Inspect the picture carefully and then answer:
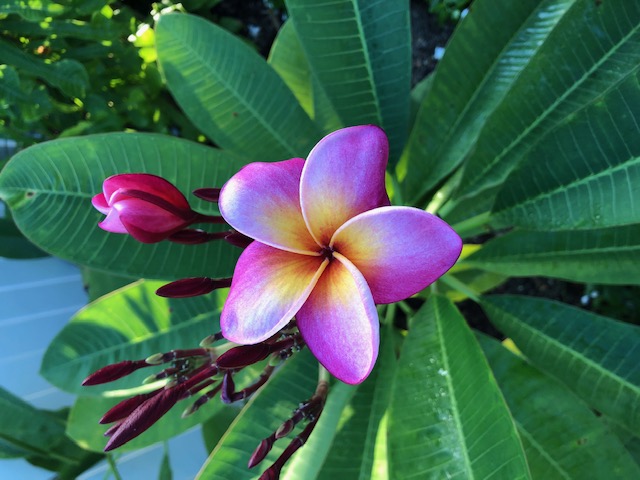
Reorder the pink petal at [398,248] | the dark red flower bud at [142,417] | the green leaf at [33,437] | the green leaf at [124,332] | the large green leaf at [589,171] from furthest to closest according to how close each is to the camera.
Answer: the green leaf at [33,437]
the green leaf at [124,332]
the large green leaf at [589,171]
the dark red flower bud at [142,417]
the pink petal at [398,248]

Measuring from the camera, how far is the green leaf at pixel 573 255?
930 mm

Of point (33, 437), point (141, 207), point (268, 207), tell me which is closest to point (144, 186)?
point (141, 207)

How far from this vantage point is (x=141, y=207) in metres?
0.58

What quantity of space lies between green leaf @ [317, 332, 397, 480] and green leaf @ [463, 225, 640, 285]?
0.97ft

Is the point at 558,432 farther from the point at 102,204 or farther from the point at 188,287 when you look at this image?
the point at 102,204

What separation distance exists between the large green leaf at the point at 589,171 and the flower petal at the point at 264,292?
43 centimetres

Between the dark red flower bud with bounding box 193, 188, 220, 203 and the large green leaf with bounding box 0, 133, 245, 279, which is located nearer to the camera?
the dark red flower bud with bounding box 193, 188, 220, 203

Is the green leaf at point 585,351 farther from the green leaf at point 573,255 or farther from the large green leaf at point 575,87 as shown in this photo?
the large green leaf at point 575,87

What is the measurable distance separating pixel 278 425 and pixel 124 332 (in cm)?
35

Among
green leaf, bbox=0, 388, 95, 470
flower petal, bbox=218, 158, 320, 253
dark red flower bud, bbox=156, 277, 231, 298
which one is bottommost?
green leaf, bbox=0, 388, 95, 470

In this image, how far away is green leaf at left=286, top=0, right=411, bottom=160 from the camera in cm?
89

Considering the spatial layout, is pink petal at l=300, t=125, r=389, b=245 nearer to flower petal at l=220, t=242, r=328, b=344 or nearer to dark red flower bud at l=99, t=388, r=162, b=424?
flower petal at l=220, t=242, r=328, b=344

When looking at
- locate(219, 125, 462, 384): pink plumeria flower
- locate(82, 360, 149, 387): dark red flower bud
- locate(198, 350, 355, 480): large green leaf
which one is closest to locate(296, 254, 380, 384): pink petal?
locate(219, 125, 462, 384): pink plumeria flower

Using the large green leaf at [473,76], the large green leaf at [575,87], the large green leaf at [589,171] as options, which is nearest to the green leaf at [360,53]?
the large green leaf at [473,76]
